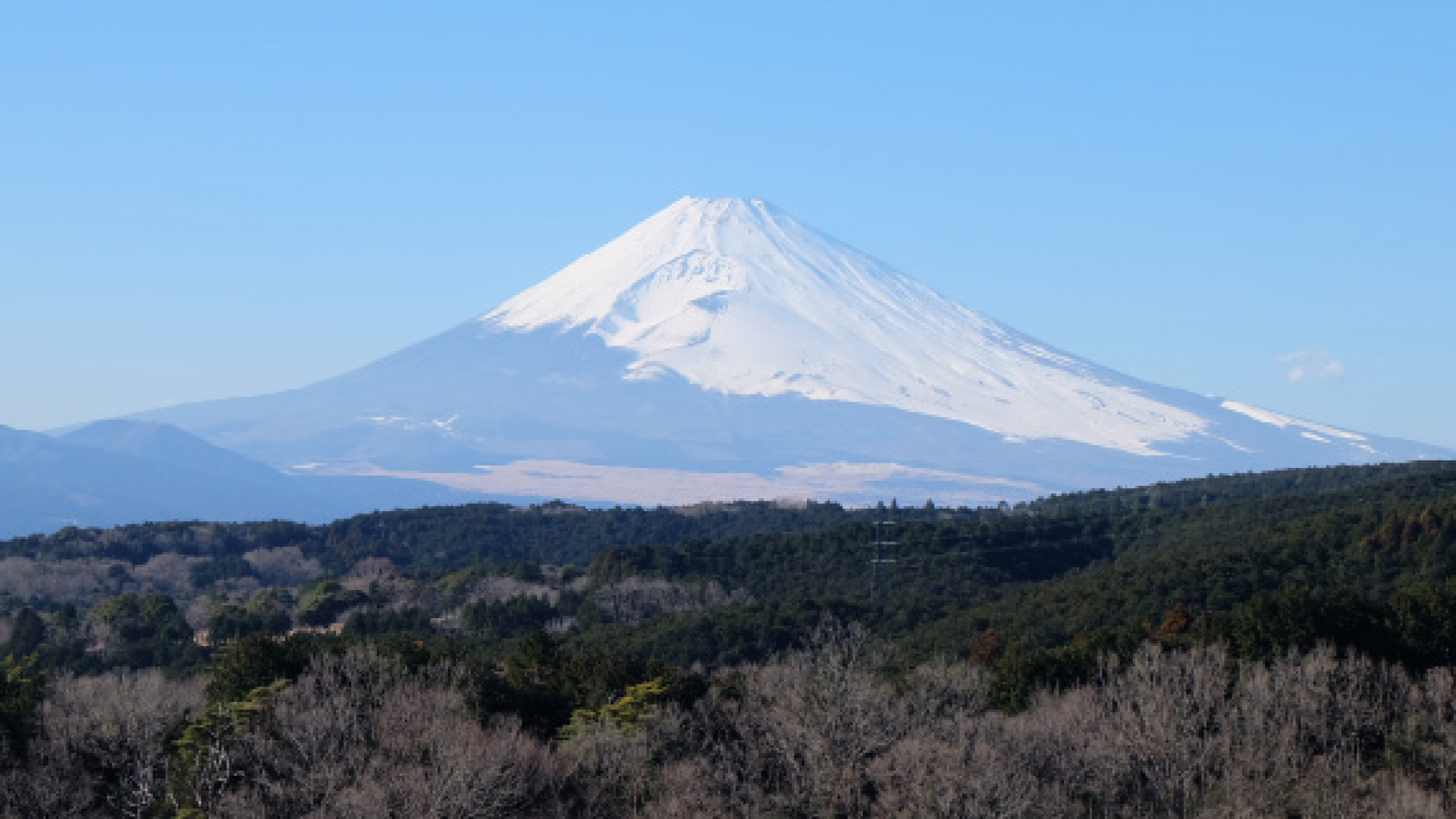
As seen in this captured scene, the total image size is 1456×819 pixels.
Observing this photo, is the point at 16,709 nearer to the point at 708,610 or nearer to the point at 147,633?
the point at 147,633

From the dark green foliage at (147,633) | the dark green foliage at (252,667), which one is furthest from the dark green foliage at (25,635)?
the dark green foliage at (252,667)

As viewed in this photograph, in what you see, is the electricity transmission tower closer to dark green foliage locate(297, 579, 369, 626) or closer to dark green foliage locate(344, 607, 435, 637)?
dark green foliage locate(344, 607, 435, 637)

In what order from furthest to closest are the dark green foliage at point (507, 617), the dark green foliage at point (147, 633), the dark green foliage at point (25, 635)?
1. the dark green foliage at point (507, 617)
2. the dark green foliage at point (25, 635)
3. the dark green foliage at point (147, 633)

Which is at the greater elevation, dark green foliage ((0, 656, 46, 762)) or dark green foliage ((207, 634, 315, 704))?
dark green foliage ((207, 634, 315, 704))

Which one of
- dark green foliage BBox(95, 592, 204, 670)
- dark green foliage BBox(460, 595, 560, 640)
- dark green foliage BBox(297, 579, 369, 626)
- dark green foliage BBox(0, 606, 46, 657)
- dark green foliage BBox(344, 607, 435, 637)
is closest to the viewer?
dark green foliage BBox(95, 592, 204, 670)

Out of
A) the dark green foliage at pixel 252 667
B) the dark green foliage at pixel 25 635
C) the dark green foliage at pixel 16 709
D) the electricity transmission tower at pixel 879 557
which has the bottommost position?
the dark green foliage at pixel 25 635

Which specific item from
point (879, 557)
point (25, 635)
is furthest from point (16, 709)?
point (879, 557)

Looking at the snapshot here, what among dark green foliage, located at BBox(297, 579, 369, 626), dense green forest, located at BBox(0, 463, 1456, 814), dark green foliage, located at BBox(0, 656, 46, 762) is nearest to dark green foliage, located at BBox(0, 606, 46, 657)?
dense green forest, located at BBox(0, 463, 1456, 814)

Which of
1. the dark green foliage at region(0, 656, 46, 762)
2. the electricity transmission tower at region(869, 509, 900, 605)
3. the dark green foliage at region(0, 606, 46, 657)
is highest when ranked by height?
the electricity transmission tower at region(869, 509, 900, 605)

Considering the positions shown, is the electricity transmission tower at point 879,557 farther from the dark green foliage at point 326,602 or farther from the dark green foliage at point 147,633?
the dark green foliage at point 147,633
